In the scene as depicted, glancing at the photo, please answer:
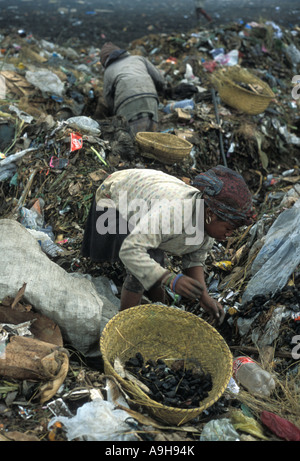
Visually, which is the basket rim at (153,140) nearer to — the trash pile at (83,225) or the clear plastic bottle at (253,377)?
the trash pile at (83,225)

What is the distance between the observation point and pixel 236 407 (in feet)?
7.94

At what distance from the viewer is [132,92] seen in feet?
16.0

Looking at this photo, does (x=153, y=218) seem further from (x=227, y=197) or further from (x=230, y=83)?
(x=230, y=83)

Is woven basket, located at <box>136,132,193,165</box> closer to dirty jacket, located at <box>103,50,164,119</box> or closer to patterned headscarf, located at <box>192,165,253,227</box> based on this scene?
dirty jacket, located at <box>103,50,164,119</box>

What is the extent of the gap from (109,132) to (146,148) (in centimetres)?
48

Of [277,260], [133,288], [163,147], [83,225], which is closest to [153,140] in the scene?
[163,147]

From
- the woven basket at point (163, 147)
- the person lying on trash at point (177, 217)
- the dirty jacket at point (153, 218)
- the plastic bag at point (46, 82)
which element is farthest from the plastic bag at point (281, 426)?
the plastic bag at point (46, 82)

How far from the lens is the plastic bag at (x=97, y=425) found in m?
1.92

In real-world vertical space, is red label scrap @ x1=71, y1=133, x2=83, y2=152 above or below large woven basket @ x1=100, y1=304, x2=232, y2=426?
above

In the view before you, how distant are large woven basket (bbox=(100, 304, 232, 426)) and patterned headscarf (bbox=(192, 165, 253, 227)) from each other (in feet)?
2.23

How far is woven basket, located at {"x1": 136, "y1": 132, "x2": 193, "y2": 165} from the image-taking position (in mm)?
4371

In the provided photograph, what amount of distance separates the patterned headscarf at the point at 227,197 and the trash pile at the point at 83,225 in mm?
953

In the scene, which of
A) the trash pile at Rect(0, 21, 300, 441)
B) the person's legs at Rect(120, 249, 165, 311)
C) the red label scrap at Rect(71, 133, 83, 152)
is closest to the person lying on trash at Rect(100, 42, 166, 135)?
the trash pile at Rect(0, 21, 300, 441)

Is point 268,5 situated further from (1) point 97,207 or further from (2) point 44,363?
(2) point 44,363
